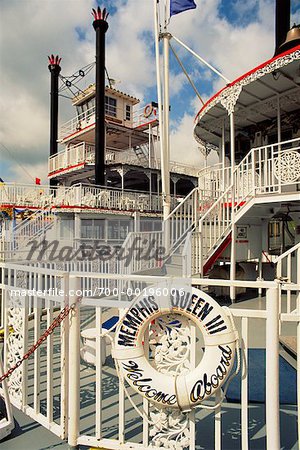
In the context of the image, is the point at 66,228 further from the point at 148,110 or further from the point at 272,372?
the point at 272,372

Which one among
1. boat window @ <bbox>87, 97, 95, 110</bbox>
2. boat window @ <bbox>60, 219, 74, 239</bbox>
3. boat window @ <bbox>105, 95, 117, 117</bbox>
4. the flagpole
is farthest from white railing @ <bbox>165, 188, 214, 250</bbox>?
boat window @ <bbox>87, 97, 95, 110</bbox>

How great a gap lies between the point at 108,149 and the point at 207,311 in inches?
926

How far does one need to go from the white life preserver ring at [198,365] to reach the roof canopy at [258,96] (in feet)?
23.0

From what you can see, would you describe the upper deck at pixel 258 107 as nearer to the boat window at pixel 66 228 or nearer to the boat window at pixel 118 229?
the boat window at pixel 118 229

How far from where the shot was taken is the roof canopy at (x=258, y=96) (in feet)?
24.1

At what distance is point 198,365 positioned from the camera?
2.18 m

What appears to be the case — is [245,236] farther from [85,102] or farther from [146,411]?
[85,102]

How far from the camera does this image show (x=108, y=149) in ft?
79.8

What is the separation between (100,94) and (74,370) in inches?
780

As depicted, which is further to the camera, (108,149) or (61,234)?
(108,149)

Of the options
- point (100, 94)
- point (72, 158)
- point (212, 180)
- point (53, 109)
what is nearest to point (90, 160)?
point (72, 158)

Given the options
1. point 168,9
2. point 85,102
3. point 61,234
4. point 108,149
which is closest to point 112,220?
point 61,234

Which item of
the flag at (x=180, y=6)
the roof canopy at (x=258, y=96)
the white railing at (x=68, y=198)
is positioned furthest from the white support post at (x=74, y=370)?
the white railing at (x=68, y=198)

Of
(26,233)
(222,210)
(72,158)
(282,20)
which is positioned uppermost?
(282,20)
